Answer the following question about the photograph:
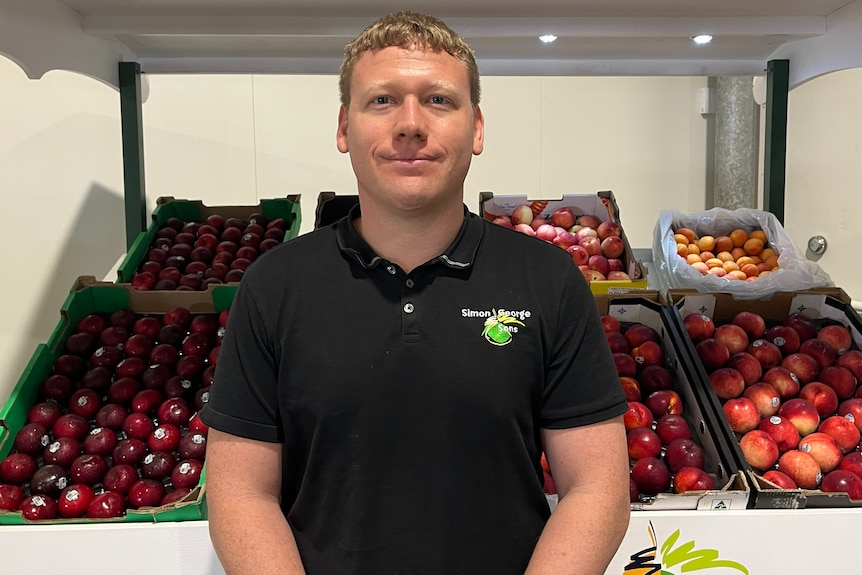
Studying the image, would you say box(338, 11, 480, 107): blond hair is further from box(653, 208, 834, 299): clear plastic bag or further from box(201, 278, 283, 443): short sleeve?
box(653, 208, 834, 299): clear plastic bag

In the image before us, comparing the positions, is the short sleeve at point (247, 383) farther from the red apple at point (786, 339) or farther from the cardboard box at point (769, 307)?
the red apple at point (786, 339)

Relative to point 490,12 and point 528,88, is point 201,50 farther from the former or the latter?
point 528,88

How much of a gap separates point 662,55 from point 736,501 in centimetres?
153

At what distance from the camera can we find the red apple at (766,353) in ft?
6.55

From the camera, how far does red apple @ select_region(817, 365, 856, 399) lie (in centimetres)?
190

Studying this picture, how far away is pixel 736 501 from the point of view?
1.46 metres

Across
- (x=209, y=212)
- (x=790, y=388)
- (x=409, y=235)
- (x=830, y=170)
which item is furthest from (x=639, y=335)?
(x=830, y=170)

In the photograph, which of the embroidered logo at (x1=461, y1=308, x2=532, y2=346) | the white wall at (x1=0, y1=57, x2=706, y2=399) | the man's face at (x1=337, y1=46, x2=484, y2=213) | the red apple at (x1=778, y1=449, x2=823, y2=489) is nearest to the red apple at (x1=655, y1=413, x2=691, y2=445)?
the red apple at (x1=778, y1=449, x2=823, y2=489)

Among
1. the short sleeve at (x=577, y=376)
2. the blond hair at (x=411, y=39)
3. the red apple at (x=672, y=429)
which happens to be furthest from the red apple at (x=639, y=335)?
the blond hair at (x=411, y=39)

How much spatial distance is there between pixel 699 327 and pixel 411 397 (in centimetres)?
133

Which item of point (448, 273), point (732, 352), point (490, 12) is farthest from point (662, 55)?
point (448, 273)

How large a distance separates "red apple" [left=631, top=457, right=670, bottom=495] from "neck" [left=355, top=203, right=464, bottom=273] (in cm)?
83

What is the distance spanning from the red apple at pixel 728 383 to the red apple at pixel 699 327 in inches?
7.0

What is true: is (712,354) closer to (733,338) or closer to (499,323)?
(733,338)
